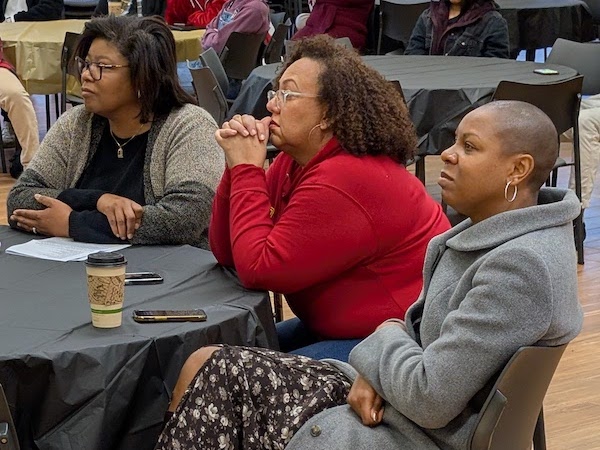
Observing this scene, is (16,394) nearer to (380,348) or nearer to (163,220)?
(380,348)

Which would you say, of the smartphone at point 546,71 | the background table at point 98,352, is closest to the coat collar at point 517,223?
the background table at point 98,352

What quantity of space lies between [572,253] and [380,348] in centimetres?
38

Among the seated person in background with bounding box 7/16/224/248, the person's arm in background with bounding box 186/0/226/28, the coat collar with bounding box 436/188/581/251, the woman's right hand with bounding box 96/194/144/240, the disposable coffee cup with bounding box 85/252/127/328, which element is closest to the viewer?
the coat collar with bounding box 436/188/581/251

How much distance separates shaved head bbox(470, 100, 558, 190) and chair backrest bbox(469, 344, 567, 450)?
0.31 meters

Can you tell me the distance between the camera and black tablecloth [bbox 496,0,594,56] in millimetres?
7535

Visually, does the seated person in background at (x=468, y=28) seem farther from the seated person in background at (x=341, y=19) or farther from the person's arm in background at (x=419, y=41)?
the seated person in background at (x=341, y=19)

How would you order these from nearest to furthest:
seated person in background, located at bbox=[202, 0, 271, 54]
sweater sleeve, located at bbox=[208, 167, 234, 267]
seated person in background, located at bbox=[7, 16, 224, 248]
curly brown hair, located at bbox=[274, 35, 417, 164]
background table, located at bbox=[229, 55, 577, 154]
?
curly brown hair, located at bbox=[274, 35, 417, 164] < sweater sleeve, located at bbox=[208, 167, 234, 267] < seated person in background, located at bbox=[7, 16, 224, 248] < background table, located at bbox=[229, 55, 577, 154] < seated person in background, located at bbox=[202, 0, 271, 54]

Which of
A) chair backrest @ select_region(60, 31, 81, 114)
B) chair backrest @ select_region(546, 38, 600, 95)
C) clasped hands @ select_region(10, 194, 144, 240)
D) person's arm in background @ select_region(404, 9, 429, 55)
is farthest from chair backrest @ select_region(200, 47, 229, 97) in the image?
clasped hands @ select_region(10, 194, 144, 240)

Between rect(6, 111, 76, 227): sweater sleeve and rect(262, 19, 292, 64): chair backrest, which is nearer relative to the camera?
rect(6, 111, 76, 227): sweater sleeve

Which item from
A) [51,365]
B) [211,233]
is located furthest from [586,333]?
[51,365]

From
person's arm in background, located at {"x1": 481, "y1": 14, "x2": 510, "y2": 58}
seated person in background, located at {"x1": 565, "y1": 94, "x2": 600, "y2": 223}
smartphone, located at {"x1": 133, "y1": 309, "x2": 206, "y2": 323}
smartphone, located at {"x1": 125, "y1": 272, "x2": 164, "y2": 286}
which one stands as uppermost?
person's arm in background, located at {"x1": 481, "y1": 14, "x2": 510, "y2": 58}

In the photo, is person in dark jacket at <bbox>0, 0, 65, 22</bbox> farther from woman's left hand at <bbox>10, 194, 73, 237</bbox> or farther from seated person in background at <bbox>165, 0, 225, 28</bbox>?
woman's left hand at <bbox>10, 194, 73, 237</bbox>

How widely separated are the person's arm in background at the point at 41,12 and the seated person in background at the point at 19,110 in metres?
1.61

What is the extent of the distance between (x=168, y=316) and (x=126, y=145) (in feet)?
3.33
